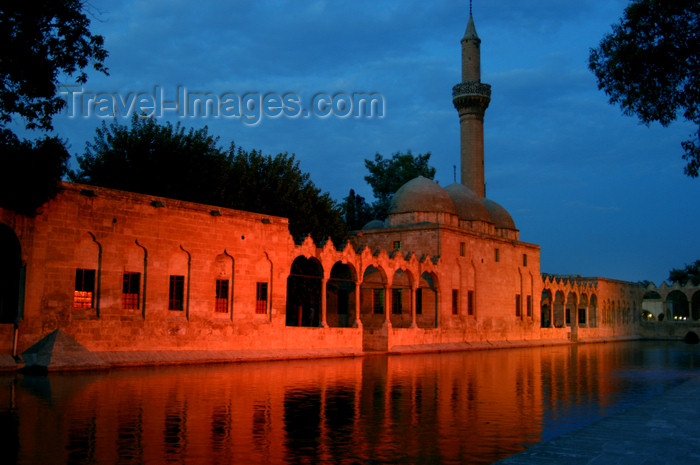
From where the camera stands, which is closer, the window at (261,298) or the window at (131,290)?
the window at (131,290)

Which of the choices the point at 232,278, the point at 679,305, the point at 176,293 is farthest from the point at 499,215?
the point at 679,305

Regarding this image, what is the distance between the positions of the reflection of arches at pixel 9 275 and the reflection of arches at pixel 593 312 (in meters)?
47.9

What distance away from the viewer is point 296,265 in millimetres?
29828

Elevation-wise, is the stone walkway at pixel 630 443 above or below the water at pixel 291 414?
above

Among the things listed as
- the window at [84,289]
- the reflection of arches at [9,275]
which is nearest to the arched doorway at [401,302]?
the window at [84,289]

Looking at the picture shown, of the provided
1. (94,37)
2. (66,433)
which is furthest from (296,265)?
(66,433)

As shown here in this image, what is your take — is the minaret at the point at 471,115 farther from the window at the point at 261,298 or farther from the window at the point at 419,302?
the window at the point at 261,298

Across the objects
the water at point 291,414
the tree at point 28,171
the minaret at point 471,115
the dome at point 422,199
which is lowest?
the water at point 291,414

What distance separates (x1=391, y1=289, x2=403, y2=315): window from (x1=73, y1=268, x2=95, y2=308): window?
785 inches

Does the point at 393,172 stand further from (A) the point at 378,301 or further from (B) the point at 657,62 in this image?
(B) the point at 657,62

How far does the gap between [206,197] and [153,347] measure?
9.30 meters

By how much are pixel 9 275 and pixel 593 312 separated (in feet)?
163

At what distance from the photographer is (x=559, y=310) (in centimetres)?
5478

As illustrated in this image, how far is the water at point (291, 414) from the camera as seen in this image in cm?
756
